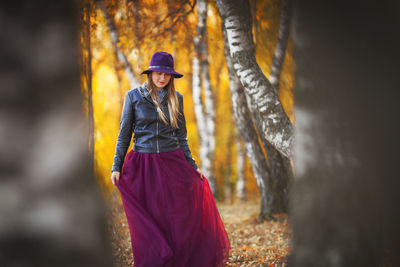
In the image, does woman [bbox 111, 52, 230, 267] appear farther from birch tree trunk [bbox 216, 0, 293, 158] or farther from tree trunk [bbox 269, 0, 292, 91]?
tree trunk [bbox 269, 0, 292, 91]

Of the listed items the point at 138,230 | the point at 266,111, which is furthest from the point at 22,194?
the point at 266,111

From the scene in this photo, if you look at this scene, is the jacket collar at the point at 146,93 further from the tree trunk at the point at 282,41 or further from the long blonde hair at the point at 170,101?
the tree trunk at the point at 282,41

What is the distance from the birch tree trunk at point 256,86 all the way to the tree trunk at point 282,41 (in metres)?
1.51

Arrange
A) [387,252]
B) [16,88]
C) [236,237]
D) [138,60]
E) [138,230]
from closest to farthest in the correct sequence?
1. [16,88]
2. [387,252]
3. [138,230]
4. [236,237]
5. [138,60]

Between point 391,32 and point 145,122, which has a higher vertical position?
point 391,32

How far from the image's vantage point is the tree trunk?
203 inches

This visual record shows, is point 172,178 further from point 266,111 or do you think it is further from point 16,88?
point 16,88

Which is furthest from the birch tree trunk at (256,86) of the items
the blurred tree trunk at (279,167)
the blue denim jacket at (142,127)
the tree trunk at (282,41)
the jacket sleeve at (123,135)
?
the blurred tree trunk at (279,167)

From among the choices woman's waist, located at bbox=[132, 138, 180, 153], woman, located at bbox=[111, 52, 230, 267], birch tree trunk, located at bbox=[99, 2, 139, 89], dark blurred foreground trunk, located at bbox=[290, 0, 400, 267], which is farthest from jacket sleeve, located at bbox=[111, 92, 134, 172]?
birch tree trunk, located at bbox=[99, 2, 139, 89]

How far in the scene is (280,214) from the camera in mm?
6031

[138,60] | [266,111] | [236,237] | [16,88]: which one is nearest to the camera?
[16,88]

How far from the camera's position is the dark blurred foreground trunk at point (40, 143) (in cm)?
202

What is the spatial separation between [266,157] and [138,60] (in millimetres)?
3199

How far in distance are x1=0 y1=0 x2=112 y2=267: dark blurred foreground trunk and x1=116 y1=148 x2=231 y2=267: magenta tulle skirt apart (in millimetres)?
917
